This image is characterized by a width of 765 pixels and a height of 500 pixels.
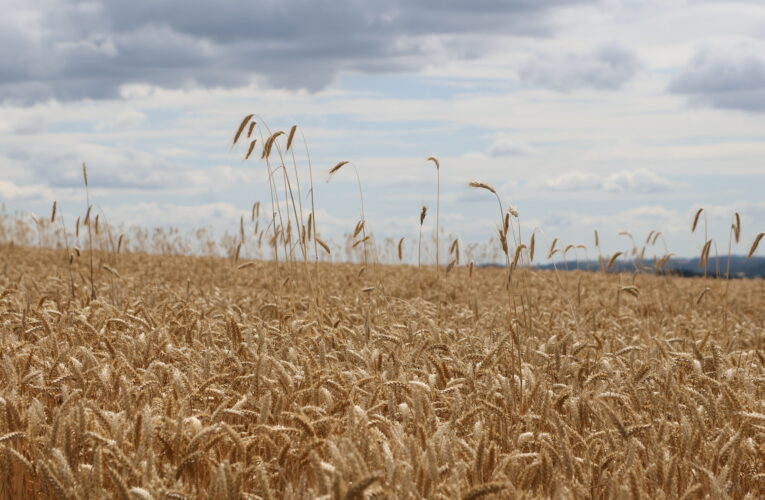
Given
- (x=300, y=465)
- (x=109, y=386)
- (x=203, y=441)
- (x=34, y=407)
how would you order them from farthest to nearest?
(x=109, y=386), (x=34, y=407), (x=203, y=441), (x=300, y=465)

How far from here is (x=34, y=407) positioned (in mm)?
3127

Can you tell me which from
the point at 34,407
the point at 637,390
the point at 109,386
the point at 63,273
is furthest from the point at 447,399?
the point at 63,273

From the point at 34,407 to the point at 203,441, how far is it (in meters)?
0.79

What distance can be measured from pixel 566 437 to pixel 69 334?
3.54 meters

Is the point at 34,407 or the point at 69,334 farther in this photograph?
the point at 69,334

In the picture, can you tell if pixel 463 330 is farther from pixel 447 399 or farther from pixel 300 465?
pixel 300 465

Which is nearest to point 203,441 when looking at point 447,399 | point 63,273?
point 447,399

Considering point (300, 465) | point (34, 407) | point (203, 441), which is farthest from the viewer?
point (34, 407)

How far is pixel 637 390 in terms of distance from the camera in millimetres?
3930

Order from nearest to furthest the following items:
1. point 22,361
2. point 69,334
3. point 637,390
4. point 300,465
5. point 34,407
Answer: point 300,465 → point 34,407 → point 637,390 → point 22,361 → point 69,334

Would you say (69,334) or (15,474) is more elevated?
(69,334)

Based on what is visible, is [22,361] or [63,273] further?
[63,273]

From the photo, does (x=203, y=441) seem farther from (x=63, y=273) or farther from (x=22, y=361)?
(x=63, y=273)

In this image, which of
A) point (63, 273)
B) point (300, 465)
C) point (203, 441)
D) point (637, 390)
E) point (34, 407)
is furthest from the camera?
point (63, 273)
